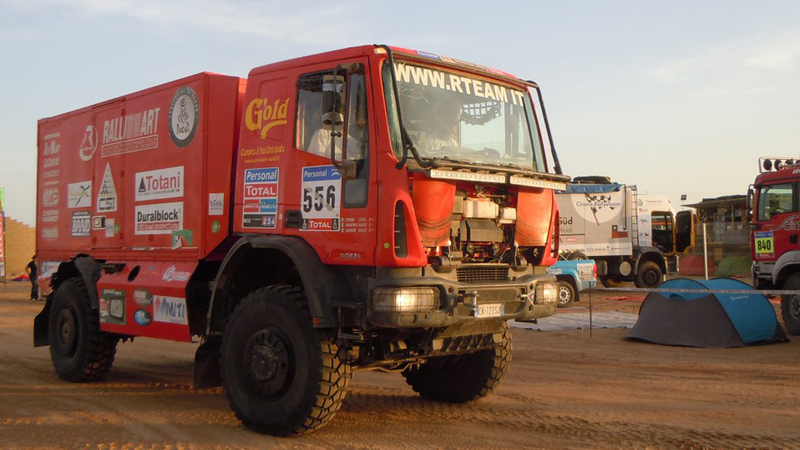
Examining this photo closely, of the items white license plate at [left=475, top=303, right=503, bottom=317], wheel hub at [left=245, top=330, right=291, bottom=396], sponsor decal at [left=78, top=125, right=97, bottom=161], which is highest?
sponsor decal at [left=78, top=125, right=97, bottom=161]

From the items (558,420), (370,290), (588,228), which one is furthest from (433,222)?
(588,228)

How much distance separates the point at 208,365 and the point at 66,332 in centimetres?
312

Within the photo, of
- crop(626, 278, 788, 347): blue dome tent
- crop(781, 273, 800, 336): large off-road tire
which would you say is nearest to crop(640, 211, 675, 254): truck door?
crop(781, 273, 800, 336): large off-road tire

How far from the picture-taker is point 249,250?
6.99 meters

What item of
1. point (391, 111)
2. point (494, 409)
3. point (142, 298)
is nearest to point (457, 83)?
point (391, 111)

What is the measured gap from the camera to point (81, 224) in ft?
31.5

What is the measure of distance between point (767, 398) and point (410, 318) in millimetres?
4571

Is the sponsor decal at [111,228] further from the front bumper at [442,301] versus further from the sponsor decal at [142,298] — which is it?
the front bumper at [442,301]

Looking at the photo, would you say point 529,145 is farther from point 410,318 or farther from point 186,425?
point 186,425

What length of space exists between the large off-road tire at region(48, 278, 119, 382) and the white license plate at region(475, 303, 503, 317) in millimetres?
5048

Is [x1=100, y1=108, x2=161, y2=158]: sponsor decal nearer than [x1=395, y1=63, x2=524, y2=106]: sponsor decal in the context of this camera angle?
No

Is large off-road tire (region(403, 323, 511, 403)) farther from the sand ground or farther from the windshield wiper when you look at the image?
the windshield wiper

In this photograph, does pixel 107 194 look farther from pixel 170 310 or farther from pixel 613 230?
pixel 613 230

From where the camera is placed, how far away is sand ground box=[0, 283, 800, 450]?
6230mm
